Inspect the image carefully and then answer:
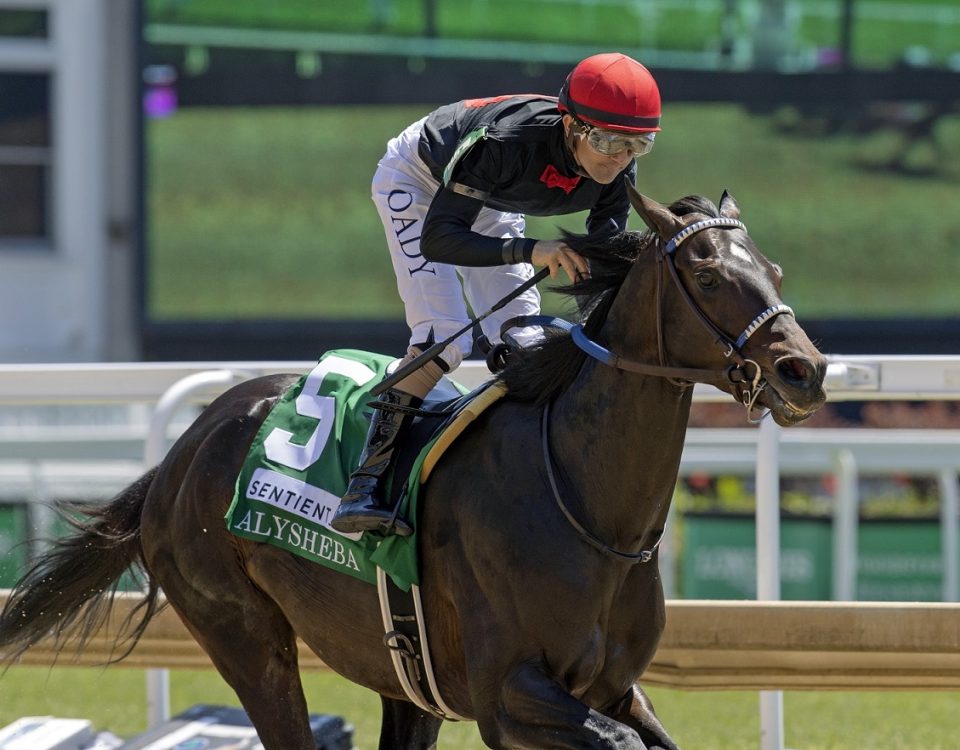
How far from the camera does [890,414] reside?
1141 cm

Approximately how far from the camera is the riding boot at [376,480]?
142 inches

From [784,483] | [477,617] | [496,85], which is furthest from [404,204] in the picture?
[496,85]

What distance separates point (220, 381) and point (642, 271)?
1868mm

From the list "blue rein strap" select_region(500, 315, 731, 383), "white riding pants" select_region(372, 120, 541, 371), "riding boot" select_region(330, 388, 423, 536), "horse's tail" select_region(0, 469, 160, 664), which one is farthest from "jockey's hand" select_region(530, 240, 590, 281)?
"horse's tail" select_region(0, 469, 160, 664)

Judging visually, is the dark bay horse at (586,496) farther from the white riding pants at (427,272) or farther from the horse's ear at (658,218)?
the white riding pants at (427,272)

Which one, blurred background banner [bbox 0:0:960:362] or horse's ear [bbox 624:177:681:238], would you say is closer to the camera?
horse's ear [bbox 624:177:681:238]

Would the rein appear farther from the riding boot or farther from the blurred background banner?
the blurred background banner

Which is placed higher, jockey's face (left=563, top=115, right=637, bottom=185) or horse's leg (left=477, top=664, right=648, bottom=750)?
jockey's face (left=563, top=115, right=637, bottom=185)

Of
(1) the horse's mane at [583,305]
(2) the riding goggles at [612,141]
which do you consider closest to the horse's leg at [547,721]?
(1) the horse's mane at [583,305]

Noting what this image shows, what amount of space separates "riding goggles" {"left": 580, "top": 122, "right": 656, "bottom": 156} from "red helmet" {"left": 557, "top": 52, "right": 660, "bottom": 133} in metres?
0.02

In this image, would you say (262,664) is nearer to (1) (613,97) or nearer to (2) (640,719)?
(2) (640,719)

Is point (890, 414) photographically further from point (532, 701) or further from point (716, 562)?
point (532, 701)

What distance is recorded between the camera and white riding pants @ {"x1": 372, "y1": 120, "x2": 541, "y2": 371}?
3928mm

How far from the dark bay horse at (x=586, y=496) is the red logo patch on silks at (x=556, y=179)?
212 millimetres
